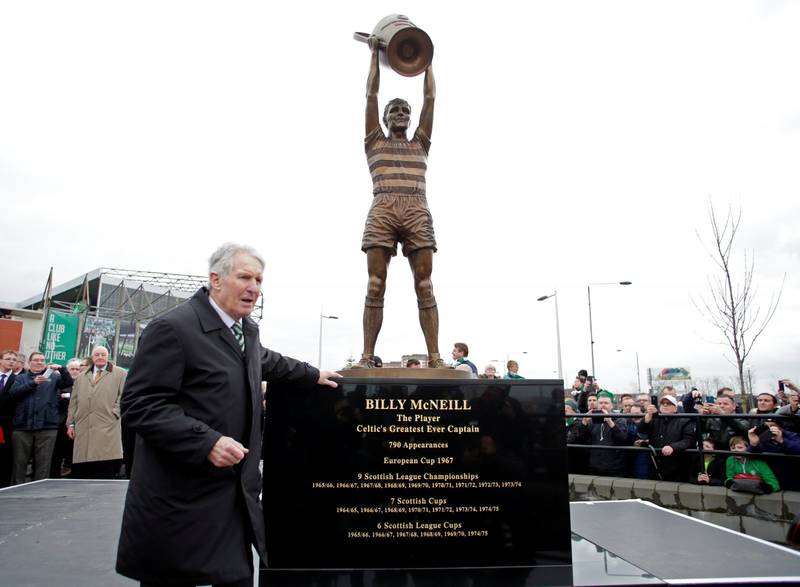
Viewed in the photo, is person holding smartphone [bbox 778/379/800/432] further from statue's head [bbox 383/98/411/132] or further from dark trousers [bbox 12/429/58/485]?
dark trousers [bbox 12/429/58/485]

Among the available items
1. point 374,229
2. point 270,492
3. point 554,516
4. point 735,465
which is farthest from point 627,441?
point 270,492

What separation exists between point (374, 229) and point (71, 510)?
13.1 ft

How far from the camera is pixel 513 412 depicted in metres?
3.83

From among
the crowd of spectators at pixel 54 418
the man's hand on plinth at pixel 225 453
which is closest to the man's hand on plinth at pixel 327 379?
the man's hand on plinth at pixel 225 453

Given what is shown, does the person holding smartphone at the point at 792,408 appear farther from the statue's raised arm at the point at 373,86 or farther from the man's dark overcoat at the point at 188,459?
the man's dark overcoat at the point at 188,459

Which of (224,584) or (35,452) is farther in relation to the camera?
(35,452)

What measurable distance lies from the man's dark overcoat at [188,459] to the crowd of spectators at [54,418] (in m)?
5.74

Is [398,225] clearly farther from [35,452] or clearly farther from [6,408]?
[35,452]

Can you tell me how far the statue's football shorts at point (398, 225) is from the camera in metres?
4.80

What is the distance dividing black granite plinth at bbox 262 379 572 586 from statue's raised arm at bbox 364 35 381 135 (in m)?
2.46

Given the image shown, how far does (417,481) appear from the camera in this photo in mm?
3717

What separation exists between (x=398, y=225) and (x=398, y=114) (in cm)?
104

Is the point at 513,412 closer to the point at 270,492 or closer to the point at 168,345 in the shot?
the point at 270,492

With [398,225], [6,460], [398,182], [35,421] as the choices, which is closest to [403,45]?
[398,182]
